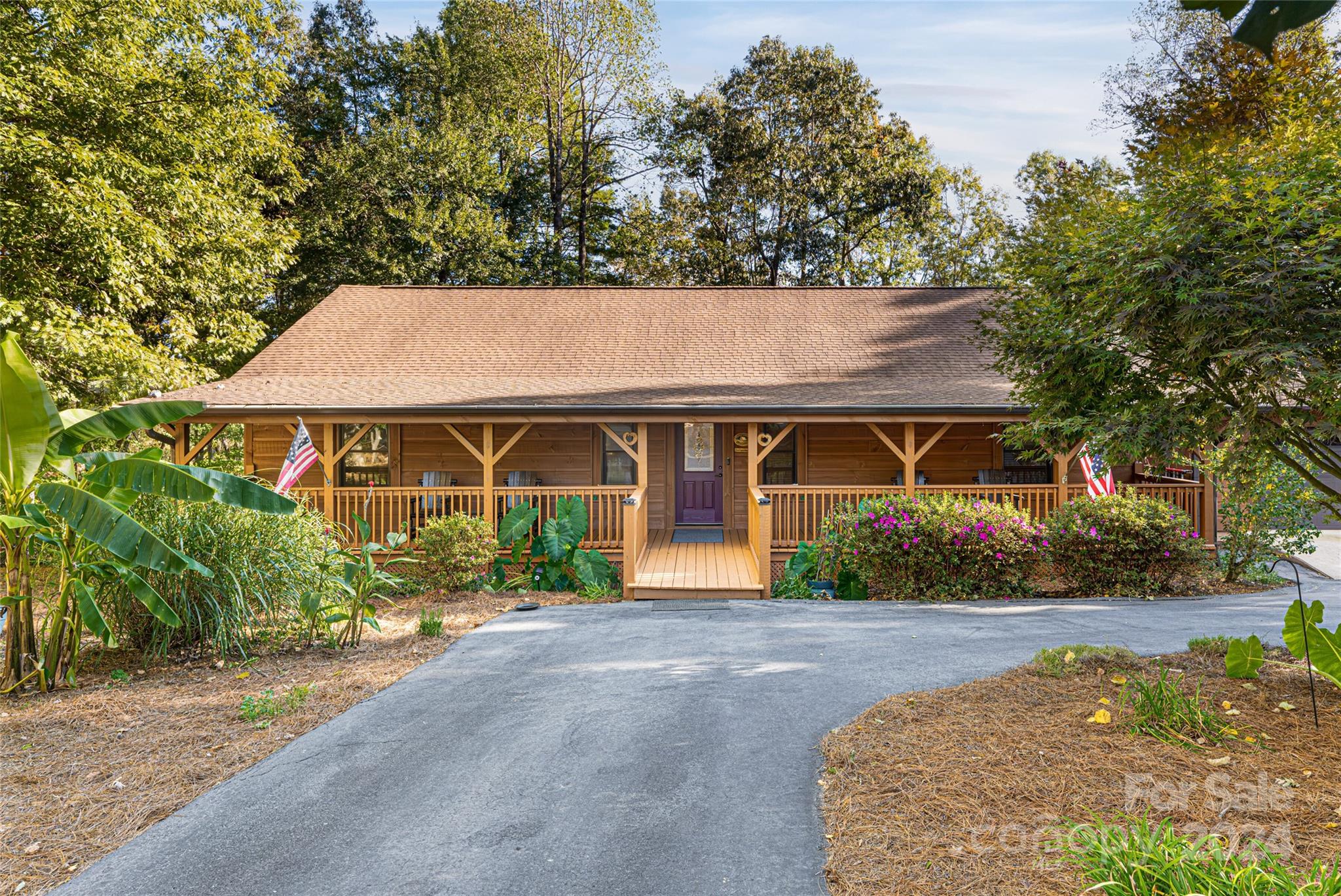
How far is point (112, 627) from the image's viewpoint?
21.2 feet

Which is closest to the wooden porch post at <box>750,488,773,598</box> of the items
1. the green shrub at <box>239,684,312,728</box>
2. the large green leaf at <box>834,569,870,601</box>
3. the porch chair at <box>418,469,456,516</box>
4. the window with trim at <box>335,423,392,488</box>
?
the large green leaf at <box>834,569,870,601</box>

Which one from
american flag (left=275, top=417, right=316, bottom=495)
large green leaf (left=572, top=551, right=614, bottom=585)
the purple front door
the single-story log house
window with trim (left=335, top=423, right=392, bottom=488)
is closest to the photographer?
american flag (left=275, top=417, right=316, bottom=495)

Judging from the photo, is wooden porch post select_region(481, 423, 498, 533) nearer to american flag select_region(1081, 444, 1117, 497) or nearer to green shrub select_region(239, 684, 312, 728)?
green shrub select_region(239, 684, 312, 728)

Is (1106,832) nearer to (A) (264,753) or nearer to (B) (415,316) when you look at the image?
(A) (264,753)

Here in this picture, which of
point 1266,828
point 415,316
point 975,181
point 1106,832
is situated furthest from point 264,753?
point 975,181

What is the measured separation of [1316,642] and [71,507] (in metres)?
8.34

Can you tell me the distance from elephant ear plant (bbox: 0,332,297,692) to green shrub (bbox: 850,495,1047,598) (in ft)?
23.5

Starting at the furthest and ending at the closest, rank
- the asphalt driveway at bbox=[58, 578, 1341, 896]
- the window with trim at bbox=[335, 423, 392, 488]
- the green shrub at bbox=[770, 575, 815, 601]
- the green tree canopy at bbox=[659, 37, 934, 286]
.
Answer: the green tree canopy at bbox=[659, 37, 934, 286]
the window with trim at bbox=[335, 423, 392, 488]
the green shrub at bbox=[770, 575, 815, 601]
the asphalt driveway at bbox=[58, 578, 1341, 896]

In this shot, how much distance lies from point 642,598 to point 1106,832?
7349 millimetres

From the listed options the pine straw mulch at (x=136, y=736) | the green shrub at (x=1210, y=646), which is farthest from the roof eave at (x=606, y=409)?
the green shrub at (x=1210, y=646)

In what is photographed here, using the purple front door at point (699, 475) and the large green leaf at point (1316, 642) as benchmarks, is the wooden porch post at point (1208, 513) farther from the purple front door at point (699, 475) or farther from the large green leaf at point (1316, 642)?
the large green leaf at point (1316, 642)

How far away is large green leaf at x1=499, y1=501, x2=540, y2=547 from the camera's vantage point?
10.5m

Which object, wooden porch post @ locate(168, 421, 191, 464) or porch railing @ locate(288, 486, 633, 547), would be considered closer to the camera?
porch railing @ locate(288, 486, 633, 547)

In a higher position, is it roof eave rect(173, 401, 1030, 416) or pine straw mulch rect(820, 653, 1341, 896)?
roof eave rect(173, 401, 1030, 416)
